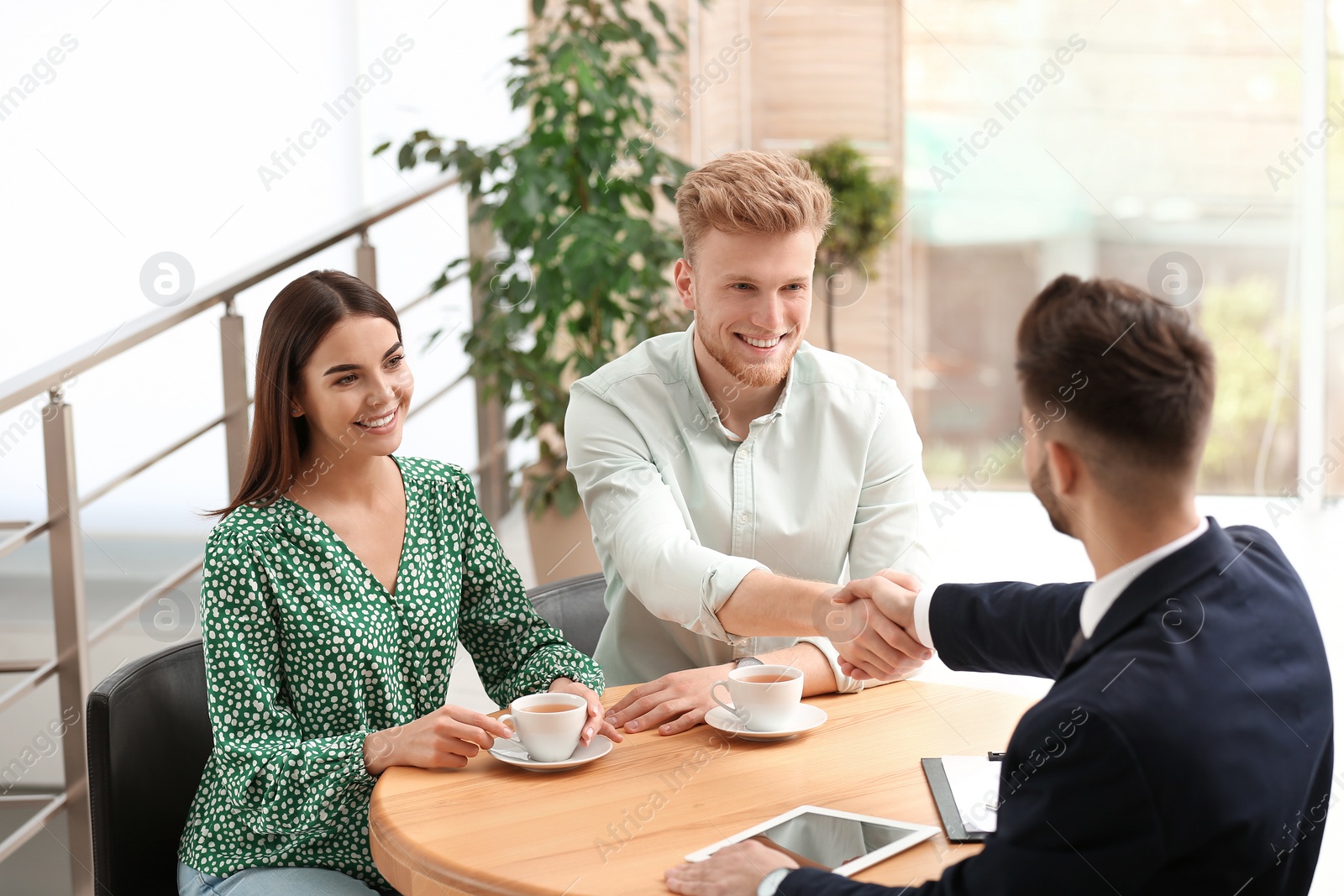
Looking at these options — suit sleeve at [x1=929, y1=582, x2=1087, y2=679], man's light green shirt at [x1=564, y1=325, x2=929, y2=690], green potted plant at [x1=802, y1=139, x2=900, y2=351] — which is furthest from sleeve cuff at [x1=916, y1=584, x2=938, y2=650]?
green potted plant at [x1=802, y1=139, x2=900, y2=351]

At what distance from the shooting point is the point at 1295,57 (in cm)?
546

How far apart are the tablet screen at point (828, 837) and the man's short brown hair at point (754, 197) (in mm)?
933

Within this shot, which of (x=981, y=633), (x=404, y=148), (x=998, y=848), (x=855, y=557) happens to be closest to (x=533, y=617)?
(x=855, y=557)

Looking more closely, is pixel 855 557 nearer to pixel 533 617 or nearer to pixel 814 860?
pixel 533 617

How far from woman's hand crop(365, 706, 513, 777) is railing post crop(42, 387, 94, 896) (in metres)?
1.06

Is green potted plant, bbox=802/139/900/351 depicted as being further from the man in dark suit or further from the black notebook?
the man in dark suit

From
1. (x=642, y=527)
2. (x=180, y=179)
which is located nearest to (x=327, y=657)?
(x=642, y=527)

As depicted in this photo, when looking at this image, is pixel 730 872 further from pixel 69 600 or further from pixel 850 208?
pixel 850 208

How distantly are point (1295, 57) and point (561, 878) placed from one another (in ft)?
18.8

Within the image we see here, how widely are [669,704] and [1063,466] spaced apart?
681 millimetres

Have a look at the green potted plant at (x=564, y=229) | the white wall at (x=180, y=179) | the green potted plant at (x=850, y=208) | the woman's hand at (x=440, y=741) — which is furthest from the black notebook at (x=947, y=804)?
the green potted plant at (x=850, y=208)

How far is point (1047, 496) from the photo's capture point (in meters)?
1.08

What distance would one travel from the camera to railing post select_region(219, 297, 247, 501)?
2.62 meters

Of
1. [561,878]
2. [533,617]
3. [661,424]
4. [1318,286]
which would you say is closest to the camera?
[561,878]
